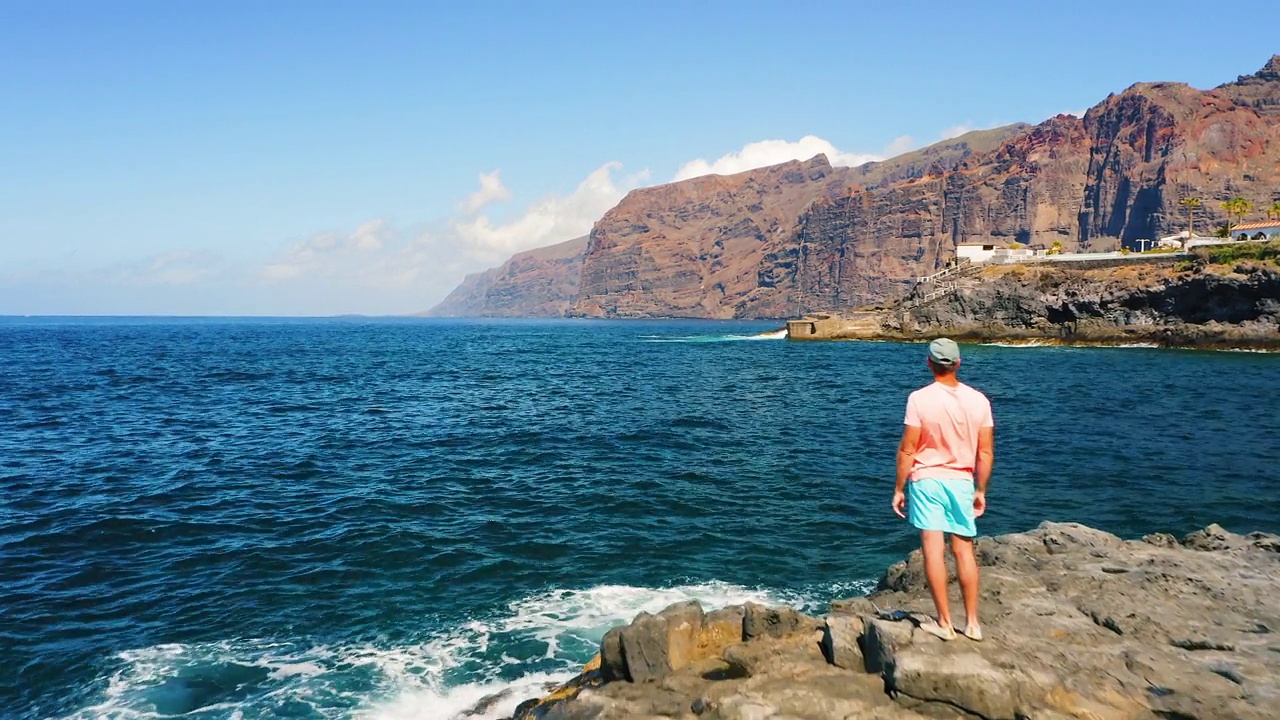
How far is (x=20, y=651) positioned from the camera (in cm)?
1252

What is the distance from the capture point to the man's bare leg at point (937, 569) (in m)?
7.27

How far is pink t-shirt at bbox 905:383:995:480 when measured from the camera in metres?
7.35

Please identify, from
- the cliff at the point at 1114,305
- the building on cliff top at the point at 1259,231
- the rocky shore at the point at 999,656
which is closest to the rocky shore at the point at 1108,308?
the cliff at the point at 1114,305

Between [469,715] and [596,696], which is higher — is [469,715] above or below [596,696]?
below

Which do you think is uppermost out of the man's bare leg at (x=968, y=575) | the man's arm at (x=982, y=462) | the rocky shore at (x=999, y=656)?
the man's arm at (x=982, y=462)

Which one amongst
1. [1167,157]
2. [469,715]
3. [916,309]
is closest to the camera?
[469,715]

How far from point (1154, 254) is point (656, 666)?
96811mm

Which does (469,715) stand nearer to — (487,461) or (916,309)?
(487,461)

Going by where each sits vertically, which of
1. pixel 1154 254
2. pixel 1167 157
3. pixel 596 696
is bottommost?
pixel 596 696

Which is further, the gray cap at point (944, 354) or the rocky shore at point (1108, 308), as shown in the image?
A: the rocky shore at point (1108, 308)

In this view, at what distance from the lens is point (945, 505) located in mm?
7434

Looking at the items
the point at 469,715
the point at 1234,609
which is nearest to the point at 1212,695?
the point at 1234,609

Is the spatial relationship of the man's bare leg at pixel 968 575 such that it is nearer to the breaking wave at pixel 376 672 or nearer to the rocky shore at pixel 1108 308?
the breaking wave at pixel 376 672

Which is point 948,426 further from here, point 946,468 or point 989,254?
point 989,254
